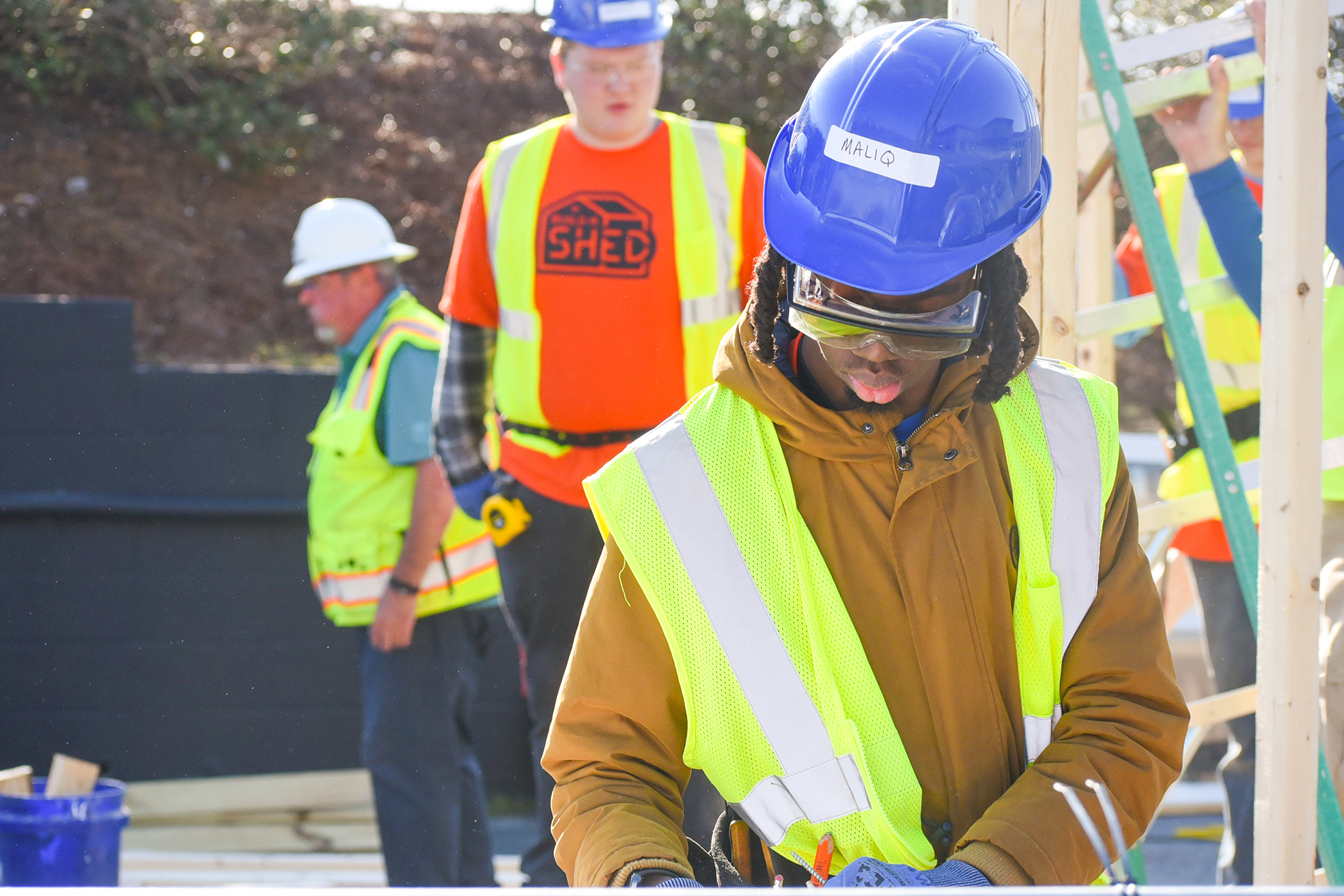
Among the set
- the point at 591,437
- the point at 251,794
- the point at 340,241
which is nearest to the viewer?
the point at 591,437

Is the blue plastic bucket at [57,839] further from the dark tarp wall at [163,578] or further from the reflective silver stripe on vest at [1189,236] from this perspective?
the reflective silver stripe on vest at [1189,236]

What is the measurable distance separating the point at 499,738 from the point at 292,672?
94cm

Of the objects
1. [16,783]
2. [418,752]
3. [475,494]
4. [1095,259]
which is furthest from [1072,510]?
[16,783]

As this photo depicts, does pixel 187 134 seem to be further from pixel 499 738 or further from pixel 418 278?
pixel 499 738

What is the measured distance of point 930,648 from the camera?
180cm

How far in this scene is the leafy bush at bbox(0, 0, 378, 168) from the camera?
853 centimetres

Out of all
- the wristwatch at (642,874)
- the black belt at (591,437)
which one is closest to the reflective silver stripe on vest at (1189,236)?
the black belt at (591,437)

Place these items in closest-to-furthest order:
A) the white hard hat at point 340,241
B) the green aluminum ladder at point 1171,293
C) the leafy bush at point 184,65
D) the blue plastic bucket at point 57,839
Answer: the green aluminum ladder at point 1171,293
the blue plastic bucket at point 57,839
the white hard hat at point 340,241
the leafy bush at point 184,65

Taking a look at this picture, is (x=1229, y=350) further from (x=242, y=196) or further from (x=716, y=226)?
(x=242, y=196)

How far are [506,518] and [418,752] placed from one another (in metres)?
1.01

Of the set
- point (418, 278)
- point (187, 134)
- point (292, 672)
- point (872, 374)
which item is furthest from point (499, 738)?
point (187, 134)

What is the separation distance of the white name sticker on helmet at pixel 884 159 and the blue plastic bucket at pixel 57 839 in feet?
11.3

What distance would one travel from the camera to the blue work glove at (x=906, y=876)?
164 centimetres

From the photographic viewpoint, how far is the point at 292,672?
19.0ft
